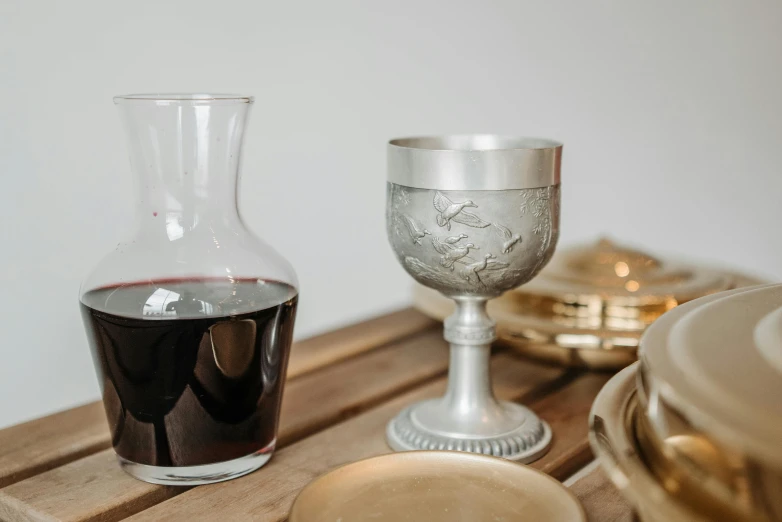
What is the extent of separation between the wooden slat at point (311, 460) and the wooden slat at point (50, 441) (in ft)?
0.43

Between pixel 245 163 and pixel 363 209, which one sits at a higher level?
pixel 245 163

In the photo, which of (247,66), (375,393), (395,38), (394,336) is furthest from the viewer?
(395,38)

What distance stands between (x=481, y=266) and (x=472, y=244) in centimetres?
2

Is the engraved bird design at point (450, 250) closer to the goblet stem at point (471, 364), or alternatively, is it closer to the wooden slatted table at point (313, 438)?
the goblet stem at point (471, 364)

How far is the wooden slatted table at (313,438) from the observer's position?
54 cm

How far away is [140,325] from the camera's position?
21.3 inches

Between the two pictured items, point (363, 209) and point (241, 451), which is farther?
point (363, 209)

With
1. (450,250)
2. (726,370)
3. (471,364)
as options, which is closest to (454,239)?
(450,250)

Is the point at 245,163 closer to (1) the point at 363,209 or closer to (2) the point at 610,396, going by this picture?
(1) the point at 363,209

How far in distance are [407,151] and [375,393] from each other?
270 millimetres

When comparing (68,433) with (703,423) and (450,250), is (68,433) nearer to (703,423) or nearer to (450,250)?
(450,250)

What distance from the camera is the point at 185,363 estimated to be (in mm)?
547

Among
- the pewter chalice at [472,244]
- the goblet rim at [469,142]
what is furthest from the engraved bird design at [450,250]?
the goblet rim at [469,142]

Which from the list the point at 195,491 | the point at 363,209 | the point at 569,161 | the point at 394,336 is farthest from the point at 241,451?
the point at 569,161
